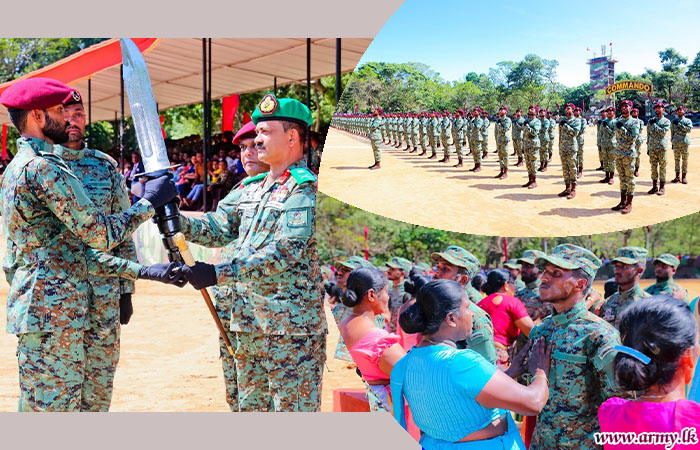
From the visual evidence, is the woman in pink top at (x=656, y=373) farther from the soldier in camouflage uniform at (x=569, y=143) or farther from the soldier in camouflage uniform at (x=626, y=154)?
the soldier in camouflage uniform at (x=569, y=143)

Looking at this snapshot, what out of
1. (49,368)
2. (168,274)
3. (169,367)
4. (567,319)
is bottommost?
(169,367)

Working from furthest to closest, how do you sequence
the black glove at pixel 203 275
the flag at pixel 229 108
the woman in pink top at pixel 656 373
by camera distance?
the flag at pixel 229 108 < the black glove at pixel 203 275 < the woman in pink top at pixel 656 373

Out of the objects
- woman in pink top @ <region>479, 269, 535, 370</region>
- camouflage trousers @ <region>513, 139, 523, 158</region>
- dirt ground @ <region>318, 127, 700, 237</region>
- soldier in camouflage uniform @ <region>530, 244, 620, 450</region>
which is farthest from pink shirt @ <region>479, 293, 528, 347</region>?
camouflage trousers @ <region>513, 139, 523, 158</region>

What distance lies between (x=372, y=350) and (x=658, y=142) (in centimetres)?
114

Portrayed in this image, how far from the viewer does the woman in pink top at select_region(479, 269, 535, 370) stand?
238cm

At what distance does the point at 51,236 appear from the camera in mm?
4070

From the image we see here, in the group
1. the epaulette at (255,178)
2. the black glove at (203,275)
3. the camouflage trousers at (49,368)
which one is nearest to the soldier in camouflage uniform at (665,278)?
the black glove at (203,275)

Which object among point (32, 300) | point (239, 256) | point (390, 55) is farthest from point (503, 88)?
point (32, 300)

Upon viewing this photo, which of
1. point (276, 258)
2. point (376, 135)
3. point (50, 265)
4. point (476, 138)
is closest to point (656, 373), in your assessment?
point (476, 138)

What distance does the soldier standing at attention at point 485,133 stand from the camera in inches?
98.0

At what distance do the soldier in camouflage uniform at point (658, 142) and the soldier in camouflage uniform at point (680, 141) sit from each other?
0.08 feet

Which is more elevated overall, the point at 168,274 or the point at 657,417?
the point at 168,274

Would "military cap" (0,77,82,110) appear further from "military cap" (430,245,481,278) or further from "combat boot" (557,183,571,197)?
"combat boot" (557,183,571,197)

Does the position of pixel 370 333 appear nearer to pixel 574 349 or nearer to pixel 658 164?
pixel 574 349
